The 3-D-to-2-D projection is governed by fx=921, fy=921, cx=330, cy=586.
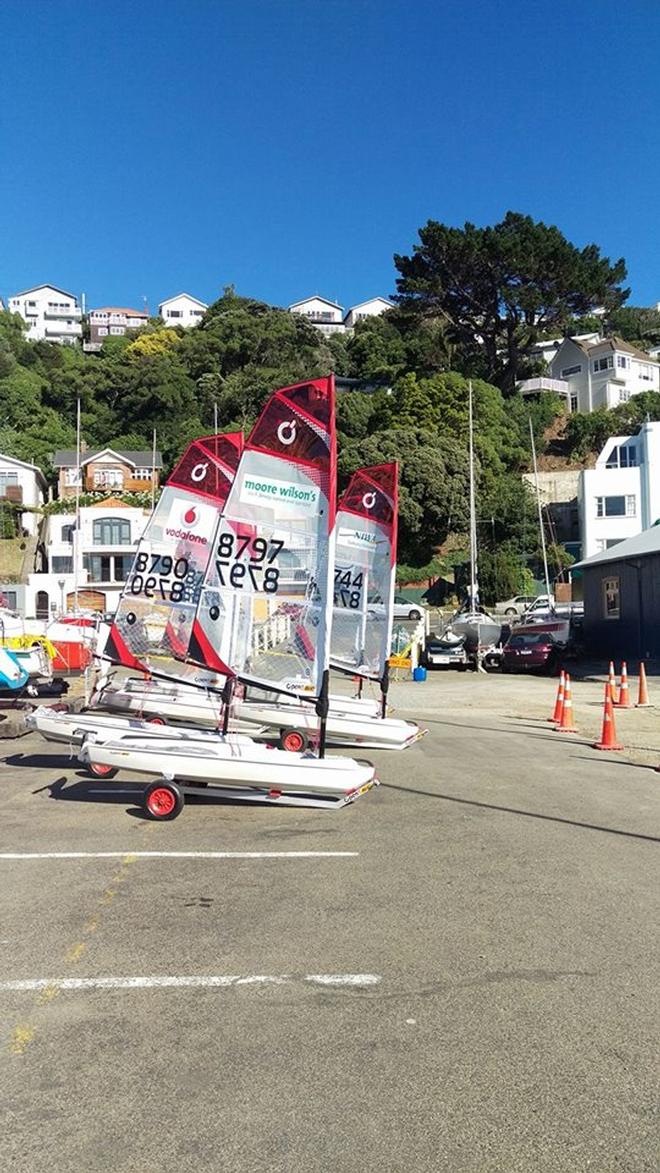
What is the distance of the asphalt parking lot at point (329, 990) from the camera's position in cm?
358

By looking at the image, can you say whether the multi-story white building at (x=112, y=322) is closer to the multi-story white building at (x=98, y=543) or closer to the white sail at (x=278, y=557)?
the multi-story white building at (x=98, y=543)

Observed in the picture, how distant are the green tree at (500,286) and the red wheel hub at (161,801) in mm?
71506

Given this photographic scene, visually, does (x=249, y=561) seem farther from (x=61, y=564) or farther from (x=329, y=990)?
(x=61, y=564)

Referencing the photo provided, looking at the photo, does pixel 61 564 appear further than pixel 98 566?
No

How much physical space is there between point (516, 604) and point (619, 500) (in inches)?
373

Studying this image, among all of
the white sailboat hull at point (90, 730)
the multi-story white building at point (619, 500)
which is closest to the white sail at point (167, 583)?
the white sailboat hull at point (90, 730)

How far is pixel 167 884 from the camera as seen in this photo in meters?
6.91

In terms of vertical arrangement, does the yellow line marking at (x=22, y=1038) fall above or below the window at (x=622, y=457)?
below

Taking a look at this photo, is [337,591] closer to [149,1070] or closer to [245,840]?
[245,840]

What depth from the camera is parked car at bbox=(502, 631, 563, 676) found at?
3027cm

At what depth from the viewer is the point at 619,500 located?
54500mm

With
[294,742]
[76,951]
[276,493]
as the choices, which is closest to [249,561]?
[276,493]

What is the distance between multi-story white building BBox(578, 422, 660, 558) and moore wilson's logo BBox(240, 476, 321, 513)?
46.3 metres

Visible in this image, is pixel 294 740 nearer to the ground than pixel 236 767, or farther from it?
nearer to the ground
